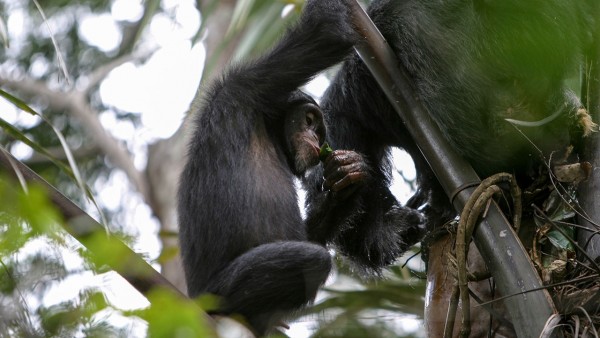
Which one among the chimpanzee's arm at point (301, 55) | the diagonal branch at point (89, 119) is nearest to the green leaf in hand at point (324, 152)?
the chimpanzee's arm at point (301, 55)

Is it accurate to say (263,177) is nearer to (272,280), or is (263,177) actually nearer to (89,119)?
(272,280)

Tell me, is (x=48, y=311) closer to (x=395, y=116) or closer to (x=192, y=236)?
(x=192, y=236)

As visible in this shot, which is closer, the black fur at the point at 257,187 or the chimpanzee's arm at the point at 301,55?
the black fur at the point at 257,187

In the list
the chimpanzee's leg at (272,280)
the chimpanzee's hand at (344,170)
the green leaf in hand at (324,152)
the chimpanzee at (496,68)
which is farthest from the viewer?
the green leaf in hand at (324,152)

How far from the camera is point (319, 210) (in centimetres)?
500

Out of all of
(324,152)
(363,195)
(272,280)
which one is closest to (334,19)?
(324,152)

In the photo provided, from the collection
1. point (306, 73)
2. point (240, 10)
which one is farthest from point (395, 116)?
point (240, 10)

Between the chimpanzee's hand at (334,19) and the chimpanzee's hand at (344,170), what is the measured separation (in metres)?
0.63

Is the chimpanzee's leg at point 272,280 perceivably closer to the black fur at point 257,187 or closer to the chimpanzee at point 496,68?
the black fur at point 257,187

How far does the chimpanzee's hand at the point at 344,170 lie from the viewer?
456cm

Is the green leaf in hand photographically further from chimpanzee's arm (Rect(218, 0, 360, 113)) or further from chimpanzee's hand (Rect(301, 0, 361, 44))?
chimpanzee's hand (Rect(301, 0, 361, 44))

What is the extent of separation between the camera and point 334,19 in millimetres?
4344

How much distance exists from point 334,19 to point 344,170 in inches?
30.9

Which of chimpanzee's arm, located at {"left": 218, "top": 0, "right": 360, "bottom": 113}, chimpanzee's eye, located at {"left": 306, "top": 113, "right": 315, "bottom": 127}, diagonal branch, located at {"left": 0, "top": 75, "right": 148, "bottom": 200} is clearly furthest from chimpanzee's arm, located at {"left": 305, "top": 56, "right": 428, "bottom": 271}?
diagonal branch, located at {"left": 0, "top": 75, "right": 148, "bottom": 200}
